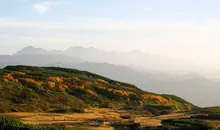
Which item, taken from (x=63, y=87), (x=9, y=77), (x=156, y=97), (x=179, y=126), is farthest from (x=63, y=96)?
(x=179, y=126)

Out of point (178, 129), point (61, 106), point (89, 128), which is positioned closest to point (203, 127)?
point (178, 129)

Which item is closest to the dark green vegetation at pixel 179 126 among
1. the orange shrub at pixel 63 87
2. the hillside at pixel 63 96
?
the hillside at pixel 63 96

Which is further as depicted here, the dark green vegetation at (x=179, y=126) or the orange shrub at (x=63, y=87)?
the orange shrub at (x=63, y=87)

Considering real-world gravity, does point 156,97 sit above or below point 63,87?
below

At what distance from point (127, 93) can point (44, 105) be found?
40912 mm

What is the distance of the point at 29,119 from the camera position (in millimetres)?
65938

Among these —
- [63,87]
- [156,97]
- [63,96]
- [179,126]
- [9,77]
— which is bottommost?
[179,126]

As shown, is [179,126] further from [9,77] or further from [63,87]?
[9,77]

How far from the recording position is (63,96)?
102750 mm

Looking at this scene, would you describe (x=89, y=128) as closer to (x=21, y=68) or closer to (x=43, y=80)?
(x=43, y=80)

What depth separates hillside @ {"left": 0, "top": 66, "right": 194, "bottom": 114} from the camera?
289ft

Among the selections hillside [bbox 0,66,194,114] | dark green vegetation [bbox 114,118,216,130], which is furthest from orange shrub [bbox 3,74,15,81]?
dark green vegetation [bbox 114,118,216,130]

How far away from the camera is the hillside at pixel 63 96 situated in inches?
3467

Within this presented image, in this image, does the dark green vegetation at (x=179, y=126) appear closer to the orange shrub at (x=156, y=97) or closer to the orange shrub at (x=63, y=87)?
the orange shrub at (x=63, y=87)
